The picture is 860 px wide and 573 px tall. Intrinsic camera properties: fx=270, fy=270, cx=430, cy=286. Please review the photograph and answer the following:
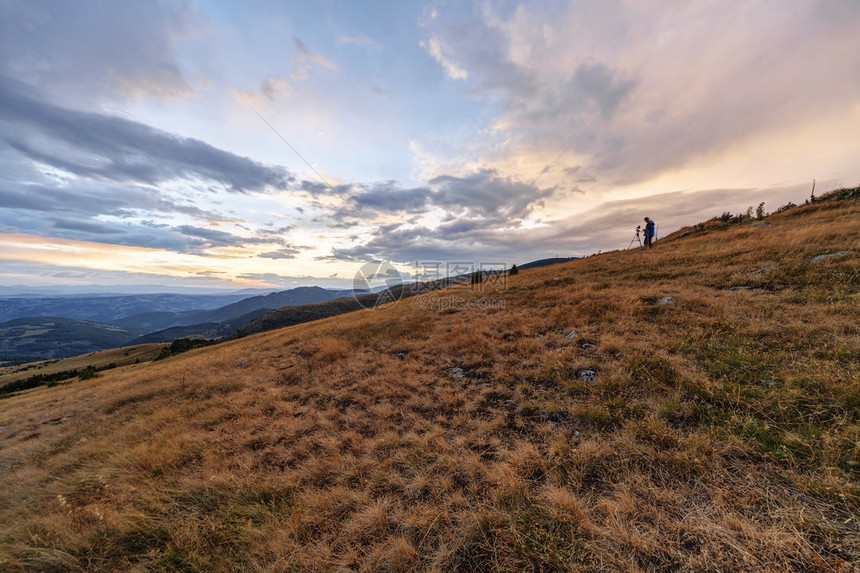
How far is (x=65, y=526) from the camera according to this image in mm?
4203

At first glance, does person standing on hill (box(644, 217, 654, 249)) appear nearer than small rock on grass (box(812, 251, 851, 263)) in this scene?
No

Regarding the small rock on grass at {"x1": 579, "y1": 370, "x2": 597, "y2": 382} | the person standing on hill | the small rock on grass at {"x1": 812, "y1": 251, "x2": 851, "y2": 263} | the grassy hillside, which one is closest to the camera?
the grassy hillside

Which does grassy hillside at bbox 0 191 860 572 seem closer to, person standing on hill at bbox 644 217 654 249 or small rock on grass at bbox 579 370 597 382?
small rock on grass at bbox 579 370 597 382

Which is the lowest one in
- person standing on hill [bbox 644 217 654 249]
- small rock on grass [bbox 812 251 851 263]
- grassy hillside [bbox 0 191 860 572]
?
grassy hillside [bbox 0 191 860 572]

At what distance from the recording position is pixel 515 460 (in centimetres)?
442

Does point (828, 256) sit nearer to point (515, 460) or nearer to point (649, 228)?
point (649, 228)

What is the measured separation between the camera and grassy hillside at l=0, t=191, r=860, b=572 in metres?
3.15

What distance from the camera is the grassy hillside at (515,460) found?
10.3 ft

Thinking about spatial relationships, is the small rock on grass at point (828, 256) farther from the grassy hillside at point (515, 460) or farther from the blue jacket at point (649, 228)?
the blue jacket at point (649, 228)

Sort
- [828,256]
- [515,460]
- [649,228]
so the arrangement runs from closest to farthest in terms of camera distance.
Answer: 1. [515,460]
2. [828,256]
3. [649,228]

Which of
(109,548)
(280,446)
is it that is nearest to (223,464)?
(280,446)

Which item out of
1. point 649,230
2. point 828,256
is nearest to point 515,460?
point 828,256

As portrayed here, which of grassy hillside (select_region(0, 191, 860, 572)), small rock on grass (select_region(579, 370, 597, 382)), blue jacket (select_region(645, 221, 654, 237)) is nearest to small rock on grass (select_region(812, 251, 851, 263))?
grassy hillside (select_region(0, 191, 860, 572))

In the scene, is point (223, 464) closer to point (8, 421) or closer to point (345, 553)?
point (345, 553)
